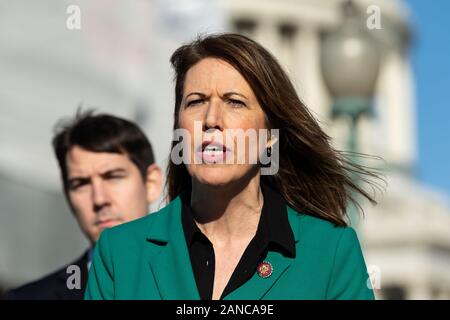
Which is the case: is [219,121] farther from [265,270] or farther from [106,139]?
[106,139]

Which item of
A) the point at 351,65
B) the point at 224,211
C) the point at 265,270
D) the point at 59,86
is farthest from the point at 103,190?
the point at 59,86

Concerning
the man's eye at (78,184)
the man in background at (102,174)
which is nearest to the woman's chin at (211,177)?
the man in background at (102,174)

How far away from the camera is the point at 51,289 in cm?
464

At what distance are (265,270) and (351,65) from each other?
7.94m

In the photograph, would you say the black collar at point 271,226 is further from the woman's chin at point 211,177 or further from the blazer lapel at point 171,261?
the woman's chin at point 211,177

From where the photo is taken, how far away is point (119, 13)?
21281 millimetres

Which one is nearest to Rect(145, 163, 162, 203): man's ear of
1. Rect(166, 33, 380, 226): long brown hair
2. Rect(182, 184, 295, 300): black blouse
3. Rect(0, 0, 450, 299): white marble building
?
Rect(166, 33, 380, 226): long brown hair

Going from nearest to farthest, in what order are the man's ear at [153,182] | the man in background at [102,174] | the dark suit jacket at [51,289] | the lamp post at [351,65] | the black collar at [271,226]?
the black collar at [271,226]
the dark suit jacket at [51,289]
the man in background at [102,174]
the man's ear at [153,182]
the lamp post at [351,65]

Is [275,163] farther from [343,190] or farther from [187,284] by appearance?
[187,284]

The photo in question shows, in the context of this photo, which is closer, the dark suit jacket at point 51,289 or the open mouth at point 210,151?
the open mouth at point 210,151

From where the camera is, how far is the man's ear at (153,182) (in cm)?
509

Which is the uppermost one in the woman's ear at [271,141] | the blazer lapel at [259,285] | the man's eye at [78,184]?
the woman's ear at [271,141]

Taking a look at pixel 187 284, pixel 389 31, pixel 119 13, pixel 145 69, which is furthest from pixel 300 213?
pixel 389 31

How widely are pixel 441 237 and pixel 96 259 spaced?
196 ft
